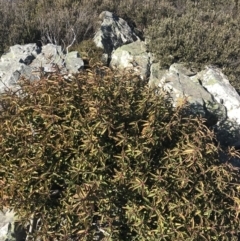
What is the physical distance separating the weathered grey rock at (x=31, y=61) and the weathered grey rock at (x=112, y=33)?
108cm

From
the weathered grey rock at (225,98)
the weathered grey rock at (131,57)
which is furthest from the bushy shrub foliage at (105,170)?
the weathered grey rock at (131,57)

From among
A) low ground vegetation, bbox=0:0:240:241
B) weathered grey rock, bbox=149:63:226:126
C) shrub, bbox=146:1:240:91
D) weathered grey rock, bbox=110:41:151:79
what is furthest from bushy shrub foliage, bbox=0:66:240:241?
shrub, bbox=146:1:240:91

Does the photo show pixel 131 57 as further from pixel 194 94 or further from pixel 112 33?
pixel 194 94

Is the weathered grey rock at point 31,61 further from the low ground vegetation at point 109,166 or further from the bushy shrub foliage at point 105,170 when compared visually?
the bushy shrub foliage at point 105,170

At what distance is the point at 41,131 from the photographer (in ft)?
13.2

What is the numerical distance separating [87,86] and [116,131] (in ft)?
2.01

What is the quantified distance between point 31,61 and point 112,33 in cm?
199

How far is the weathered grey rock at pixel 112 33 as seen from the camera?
26.2ft

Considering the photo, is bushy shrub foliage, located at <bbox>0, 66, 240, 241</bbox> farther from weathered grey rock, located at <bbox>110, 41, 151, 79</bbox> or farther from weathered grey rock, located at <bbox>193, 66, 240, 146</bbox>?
weathered grey rock, located at <bbox>110, 41, 151, 79</bbox>

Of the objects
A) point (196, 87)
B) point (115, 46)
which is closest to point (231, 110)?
point (196, 87)

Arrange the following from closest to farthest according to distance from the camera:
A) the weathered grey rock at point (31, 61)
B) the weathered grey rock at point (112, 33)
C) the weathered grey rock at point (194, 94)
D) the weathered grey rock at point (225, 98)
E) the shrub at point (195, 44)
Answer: the weathered grey rock at point (31, 61)
the weathered grey rock at point (194, 94)
the weathered grey rock at point (225, 98)
the shrub at point (195, 44)
the weathered grey rock at point (112, 33)

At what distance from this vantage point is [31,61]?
7043 millimetres

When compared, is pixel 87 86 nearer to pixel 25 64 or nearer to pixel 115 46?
pixel 25 64

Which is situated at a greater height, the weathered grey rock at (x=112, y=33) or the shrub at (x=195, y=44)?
the shrub at (x=195, y=44)
